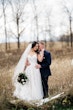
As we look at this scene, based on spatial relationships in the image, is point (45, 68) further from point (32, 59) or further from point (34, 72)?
point (32, 59)

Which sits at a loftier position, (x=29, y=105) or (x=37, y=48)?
(x=37, y=48)

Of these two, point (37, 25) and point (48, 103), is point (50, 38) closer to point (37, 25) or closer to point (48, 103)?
point (37, 25)

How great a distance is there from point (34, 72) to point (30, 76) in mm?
200

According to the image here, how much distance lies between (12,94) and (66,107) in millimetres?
1745

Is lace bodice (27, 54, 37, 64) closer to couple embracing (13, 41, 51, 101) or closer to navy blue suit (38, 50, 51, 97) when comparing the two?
couple embracing (13, 41, 51, 101)

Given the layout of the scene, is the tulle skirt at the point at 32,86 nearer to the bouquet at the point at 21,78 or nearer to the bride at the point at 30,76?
the bride at the point at 30,76

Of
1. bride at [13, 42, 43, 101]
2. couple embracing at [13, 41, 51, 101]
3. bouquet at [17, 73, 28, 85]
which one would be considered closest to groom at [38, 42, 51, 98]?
couple embracing at [13, 41, 51, 101]

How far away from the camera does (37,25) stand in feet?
148

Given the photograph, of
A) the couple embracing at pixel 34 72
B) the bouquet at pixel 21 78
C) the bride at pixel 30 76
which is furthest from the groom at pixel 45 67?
the bouquet at pixel 21 78

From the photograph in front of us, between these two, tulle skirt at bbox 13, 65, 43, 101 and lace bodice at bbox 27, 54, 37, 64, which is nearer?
lace bodice at bbox 27, 54, 37, 64

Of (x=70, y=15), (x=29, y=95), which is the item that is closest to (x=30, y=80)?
(x=29, y=95)

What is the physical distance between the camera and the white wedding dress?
45.4 feet

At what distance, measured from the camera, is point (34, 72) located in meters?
14.0

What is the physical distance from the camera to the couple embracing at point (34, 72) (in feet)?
44.6
